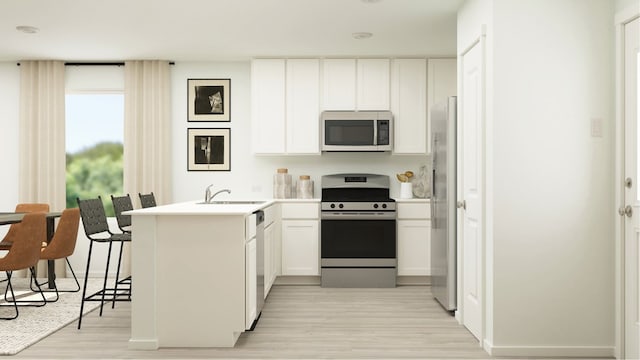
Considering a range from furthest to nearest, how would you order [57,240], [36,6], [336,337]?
[57,240] → [36,6] → [336,337]

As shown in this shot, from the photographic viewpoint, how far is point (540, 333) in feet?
11.5

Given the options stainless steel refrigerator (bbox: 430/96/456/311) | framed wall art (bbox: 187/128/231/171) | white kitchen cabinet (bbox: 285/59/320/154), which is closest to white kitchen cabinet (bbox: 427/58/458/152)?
stainless steel refrigerator (bbox: 430/96/456/311)

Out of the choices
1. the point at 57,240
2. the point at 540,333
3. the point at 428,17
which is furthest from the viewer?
the point at 57,240

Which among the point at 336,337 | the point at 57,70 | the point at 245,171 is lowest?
the point at 336,337

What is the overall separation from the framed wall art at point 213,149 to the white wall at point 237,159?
0.06m

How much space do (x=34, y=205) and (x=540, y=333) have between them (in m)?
5.24

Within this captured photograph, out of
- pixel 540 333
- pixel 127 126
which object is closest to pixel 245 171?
A: pixel 127 126

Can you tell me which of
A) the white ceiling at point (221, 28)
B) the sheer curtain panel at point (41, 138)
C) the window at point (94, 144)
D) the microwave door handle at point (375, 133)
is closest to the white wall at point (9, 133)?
the sheer curtain panel at point (41, 138)

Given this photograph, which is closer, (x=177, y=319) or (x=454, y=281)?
(x=177, y=319)

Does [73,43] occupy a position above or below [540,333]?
above

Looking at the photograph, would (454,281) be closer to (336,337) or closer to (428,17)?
(336,337)

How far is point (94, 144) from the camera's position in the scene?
678 centimetres

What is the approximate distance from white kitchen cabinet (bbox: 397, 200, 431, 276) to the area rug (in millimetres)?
3099

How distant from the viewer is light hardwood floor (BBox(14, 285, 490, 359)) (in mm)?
3551
